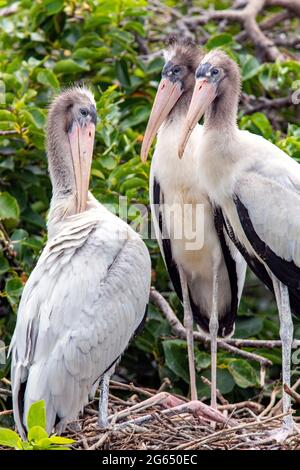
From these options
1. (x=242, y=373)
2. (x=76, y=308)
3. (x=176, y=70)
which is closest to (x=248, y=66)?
(x=176, y=70)

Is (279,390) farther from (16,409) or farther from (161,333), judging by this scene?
(16,409)

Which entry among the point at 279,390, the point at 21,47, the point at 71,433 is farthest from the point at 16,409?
the point at 21,47

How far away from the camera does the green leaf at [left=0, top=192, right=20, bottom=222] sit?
8867 mm

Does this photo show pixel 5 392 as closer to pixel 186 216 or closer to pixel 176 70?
pixel 186 216

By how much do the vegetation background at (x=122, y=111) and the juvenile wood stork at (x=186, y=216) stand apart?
0.23m

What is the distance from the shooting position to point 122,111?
401 inches

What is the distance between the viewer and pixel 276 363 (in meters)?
9.12

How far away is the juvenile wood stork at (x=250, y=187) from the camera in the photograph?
8055mm

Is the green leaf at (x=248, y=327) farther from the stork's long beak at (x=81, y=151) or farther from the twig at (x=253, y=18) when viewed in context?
the twig at (x=253, y=18)

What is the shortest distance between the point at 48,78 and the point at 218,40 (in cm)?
148

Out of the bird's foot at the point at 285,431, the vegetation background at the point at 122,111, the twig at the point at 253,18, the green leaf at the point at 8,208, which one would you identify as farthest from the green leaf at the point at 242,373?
the twig at the point at 253,18

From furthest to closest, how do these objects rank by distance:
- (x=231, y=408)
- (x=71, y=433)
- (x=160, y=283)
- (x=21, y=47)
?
1. (x=21, y=47)
2. (x=160, y=283)
3. (x=231, y=408)
4. (x=71, y=433)
